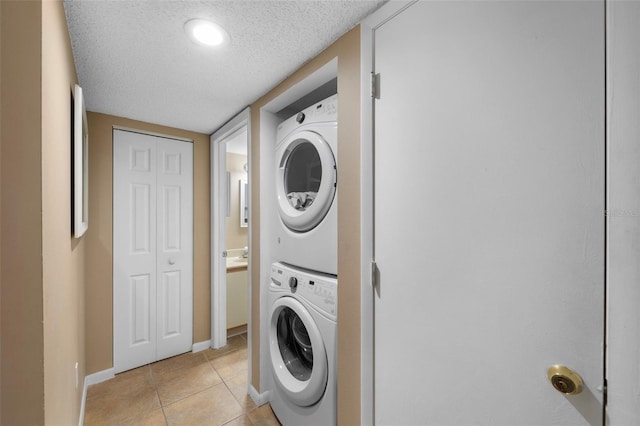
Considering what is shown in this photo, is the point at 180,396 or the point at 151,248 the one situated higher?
the point at 151,248

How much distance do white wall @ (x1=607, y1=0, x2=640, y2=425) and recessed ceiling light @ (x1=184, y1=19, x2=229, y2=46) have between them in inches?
49.4

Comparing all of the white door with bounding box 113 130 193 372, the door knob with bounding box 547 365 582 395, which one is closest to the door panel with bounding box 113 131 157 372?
the white door with bounding box 113 130 193 372

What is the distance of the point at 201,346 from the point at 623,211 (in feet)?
9.89

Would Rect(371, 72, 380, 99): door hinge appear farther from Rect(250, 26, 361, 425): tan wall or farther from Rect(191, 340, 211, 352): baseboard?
Rect(191, 340, 211, 352): baseboard

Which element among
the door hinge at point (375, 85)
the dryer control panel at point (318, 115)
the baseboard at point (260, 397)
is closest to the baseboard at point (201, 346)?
the baseboard at point (260, 397)

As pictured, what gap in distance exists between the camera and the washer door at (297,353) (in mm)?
1308

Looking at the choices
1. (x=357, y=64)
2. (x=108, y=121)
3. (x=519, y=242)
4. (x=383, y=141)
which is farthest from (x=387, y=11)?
(x=108, y=121)

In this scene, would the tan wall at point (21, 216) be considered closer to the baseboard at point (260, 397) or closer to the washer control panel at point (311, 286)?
the washer control panel at point (311, 286)

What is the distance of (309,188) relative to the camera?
160 cm

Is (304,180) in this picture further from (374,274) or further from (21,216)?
(21,216)

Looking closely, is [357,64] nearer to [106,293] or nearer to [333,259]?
[333,259]

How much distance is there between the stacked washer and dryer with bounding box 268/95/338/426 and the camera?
4.23 ft

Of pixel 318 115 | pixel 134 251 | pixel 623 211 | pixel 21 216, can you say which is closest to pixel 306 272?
pixel 318 115

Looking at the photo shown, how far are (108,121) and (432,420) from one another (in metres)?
2.84
